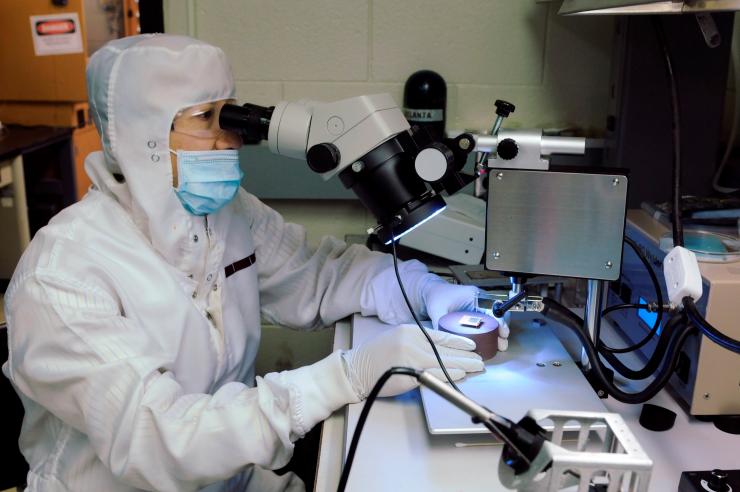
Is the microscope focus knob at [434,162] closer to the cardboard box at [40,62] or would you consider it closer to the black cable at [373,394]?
the black cable at [373,394]

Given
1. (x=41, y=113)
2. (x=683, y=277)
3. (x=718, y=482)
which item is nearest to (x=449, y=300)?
(x=683, y=277)

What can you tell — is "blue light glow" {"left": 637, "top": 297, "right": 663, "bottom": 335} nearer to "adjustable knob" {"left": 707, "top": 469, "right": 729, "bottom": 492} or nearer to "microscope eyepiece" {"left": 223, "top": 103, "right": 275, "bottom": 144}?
"adjustable knob" {"left": 707, "top": 469, "right": 729, "bottom": 492}

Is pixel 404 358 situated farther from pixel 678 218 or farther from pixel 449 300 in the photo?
pixel 678 218

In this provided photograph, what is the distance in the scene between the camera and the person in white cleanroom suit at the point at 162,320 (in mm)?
977

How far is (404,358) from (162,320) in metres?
0.41

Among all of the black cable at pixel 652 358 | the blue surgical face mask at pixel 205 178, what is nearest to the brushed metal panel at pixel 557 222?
the black cable at pixel 652 358

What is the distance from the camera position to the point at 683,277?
0.95 m

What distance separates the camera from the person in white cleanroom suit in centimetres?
98

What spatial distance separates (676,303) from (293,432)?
60cm

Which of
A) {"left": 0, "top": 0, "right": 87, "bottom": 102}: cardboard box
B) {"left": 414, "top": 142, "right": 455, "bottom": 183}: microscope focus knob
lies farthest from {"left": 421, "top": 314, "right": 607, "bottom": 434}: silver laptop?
{"left": 0, "top": 0, "right": 87, "bottom": 102}: cardboard box

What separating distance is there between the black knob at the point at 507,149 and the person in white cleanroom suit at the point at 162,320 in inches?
12.8

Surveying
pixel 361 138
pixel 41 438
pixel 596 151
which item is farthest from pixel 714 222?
pixel 41 438

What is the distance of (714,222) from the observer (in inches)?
50.2

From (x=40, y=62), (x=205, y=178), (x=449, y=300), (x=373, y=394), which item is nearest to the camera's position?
(x=373, y=394)
